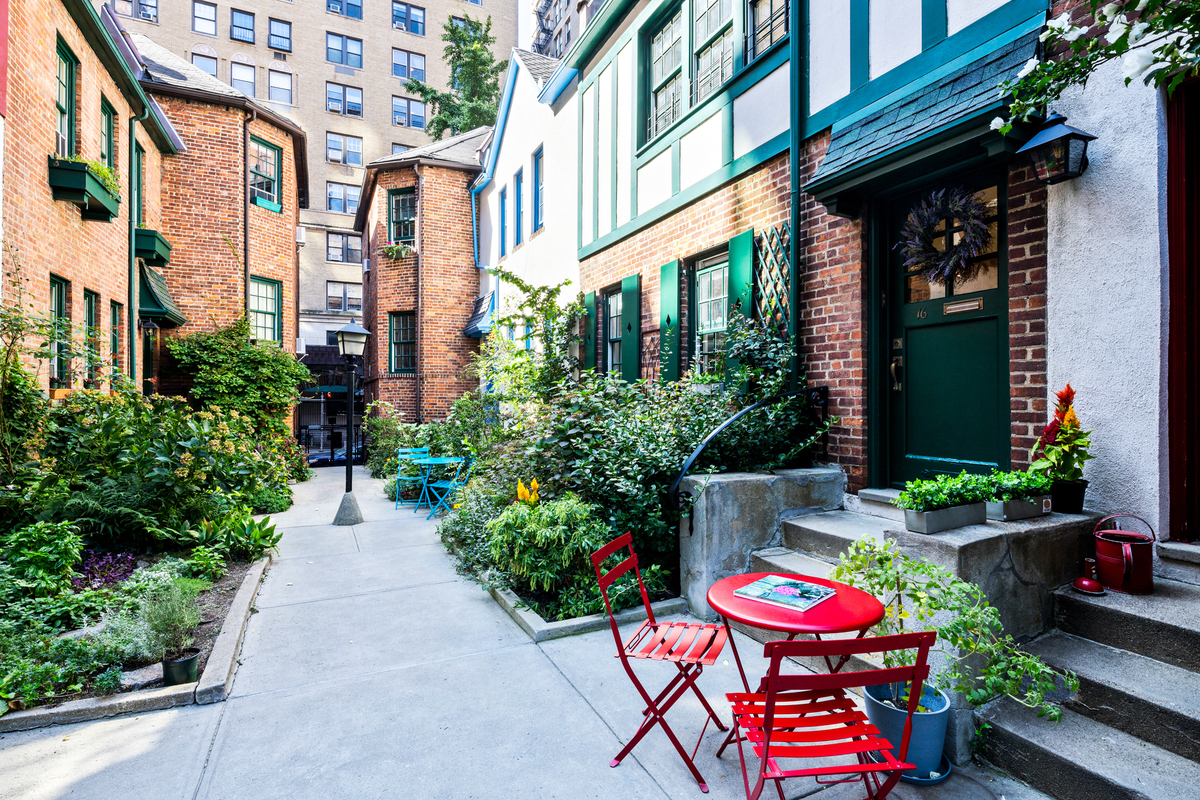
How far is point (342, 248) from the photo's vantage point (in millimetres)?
29922

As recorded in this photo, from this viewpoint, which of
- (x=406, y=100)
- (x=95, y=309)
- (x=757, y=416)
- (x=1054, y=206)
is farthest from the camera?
(x=406, y=100)

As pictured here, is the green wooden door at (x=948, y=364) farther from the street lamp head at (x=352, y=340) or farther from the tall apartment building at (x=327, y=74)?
the tall apartment building at (x=327, y=74)

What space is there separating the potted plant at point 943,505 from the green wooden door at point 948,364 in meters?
1.01

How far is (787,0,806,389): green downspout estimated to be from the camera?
217 inches

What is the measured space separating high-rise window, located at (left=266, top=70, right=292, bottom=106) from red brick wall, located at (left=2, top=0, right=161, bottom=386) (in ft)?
79.5

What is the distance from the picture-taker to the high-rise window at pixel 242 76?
29.1 metres

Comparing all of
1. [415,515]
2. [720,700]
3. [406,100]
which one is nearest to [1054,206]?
[720,700]

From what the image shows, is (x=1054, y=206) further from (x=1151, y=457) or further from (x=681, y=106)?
(x=681, y=106)

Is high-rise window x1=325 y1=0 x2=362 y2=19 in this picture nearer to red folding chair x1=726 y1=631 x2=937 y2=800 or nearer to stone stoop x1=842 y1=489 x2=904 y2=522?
stone stoop x1=842 y1=489 x2=904 y2=522

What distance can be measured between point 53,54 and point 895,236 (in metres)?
9.57

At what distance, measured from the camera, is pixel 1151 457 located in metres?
3.34

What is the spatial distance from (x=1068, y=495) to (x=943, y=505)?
954mm

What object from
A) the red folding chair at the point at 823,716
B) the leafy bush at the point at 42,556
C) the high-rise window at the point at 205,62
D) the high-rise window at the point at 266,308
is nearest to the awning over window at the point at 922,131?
the red folding chair at the point at 823,716

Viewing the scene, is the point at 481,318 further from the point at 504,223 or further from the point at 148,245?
the point at 148,245
